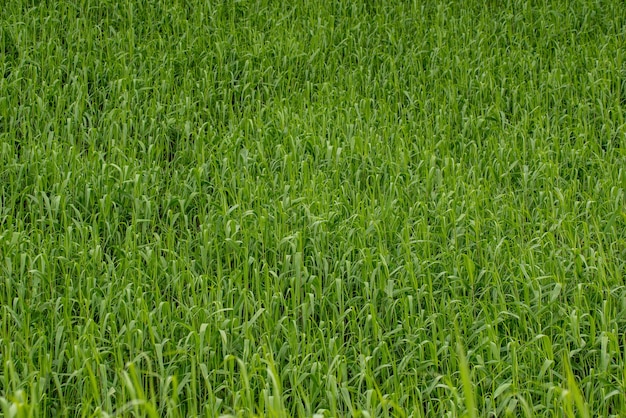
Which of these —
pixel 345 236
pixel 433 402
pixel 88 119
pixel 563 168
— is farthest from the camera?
pixel 88 119

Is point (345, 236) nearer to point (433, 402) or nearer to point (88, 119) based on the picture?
point (433, 402)

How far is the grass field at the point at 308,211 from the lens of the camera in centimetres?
373

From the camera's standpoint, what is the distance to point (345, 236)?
198 inches

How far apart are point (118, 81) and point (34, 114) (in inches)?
32.1

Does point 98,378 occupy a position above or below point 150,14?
below

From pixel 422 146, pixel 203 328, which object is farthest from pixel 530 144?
pixel 203 328

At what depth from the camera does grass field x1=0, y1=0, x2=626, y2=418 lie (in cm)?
373

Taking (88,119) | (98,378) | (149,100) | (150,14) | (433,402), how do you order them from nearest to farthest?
(98,378)
(433,402)
(88,119)
(149,100)
(150,14)

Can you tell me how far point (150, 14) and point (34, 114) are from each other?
2.57 metres

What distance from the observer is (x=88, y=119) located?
21.8 feet

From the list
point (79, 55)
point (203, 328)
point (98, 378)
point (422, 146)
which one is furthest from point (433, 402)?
point (79, 55)

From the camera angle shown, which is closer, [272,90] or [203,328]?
[203,328]

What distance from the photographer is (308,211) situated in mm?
5133

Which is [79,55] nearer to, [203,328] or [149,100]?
[149,100]
